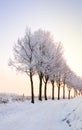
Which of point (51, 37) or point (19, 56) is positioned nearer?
point (19, 56)

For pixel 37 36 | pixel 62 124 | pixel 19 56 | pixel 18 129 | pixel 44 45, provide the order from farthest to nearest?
pixel 44 45 → pixel 37 36 → pixel 19 56 → pixel 62 124 → pixel 18 129

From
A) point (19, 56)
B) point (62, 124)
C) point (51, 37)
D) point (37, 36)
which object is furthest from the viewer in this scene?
point (51, 37)

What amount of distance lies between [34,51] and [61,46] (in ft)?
44.9

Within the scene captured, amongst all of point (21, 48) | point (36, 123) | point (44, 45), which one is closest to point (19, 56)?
point (21, 48)

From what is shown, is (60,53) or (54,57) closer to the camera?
(54,57)

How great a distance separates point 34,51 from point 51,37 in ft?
34.2

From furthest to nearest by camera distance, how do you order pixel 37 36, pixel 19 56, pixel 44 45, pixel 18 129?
pixel 44 45 < pixel 37 36 < pixel 19 56 < pixel 18 129

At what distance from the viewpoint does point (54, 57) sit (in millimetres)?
52094

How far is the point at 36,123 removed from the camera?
1834 centimetres

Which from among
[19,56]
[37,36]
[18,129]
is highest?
[37,36]

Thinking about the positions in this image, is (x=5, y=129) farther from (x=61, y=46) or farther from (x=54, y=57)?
(x=61, y=46)

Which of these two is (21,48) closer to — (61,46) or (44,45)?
(44,45)

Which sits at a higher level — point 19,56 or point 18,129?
point 19,56

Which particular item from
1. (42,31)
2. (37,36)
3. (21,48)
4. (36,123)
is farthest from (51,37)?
(36,123)
